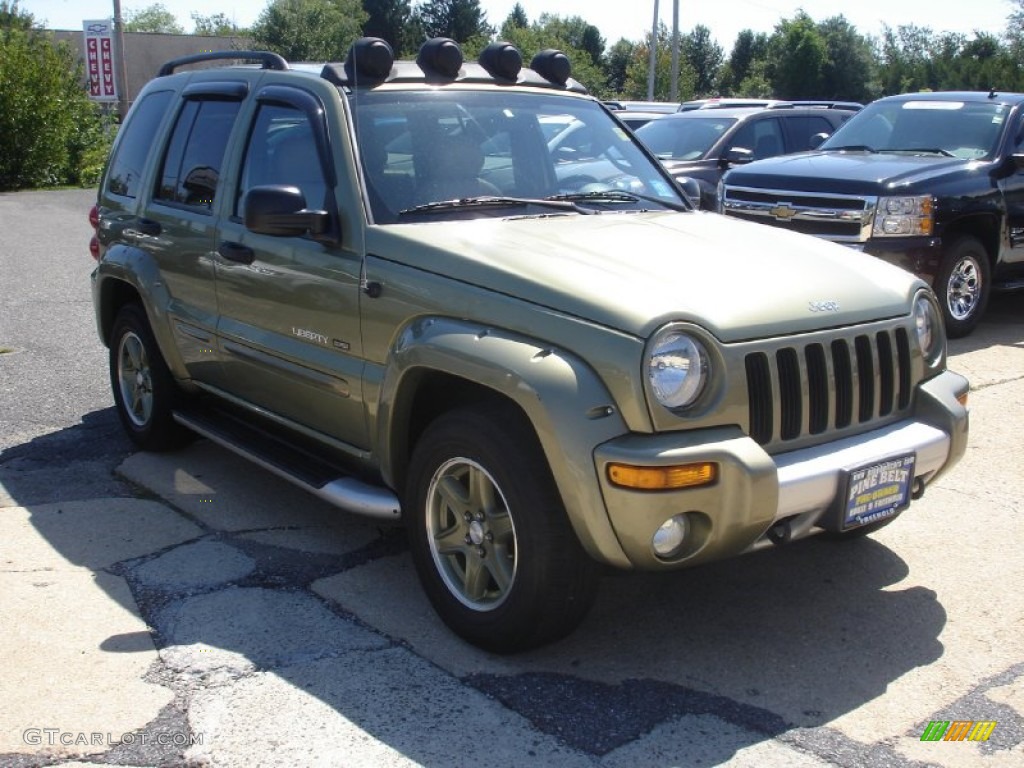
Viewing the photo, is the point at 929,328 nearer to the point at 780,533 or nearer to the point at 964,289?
the point at 780,533

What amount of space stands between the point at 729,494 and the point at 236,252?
8.35 ft

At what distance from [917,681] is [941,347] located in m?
1.29

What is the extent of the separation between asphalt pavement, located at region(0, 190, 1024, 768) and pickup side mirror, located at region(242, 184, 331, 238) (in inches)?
53.9

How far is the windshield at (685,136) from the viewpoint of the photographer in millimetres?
12531

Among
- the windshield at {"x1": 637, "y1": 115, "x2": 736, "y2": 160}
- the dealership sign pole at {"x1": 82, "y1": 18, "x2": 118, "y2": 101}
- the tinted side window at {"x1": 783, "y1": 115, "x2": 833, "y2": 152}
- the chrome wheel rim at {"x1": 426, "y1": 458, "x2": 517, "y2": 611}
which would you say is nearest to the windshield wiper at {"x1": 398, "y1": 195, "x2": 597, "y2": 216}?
the chrome wheel rim at {"x1": 426, "y1": 458, "x2": 517, "y2": 611}

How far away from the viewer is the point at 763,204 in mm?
9164

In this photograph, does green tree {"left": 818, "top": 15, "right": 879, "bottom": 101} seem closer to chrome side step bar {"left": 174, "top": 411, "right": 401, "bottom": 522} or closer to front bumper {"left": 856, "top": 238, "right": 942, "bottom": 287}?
front bumper {"left": 856, "top": 238, "right": 942, "bottom": 287}

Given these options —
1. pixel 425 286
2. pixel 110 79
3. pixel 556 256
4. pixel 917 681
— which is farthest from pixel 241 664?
pixel 110 79

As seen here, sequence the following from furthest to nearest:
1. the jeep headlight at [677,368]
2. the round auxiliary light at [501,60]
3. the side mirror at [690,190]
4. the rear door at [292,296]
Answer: the side mirror at [690,190] → the round auxiliary light at [501,60] → the rear door at [292,296] → the jeep headlight at [677,368]

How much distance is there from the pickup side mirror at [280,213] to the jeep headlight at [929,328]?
2245 mm

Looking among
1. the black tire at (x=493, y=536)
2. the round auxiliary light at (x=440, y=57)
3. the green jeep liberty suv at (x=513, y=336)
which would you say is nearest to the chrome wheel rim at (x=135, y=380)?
the green jeep liberty suv at (x=513, y=336)

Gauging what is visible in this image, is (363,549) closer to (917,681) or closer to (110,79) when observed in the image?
(917,681)

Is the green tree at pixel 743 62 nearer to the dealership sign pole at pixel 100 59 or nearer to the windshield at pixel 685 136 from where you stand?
the dealership sign pole at pixel 100 59

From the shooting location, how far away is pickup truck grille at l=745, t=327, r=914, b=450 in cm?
360
